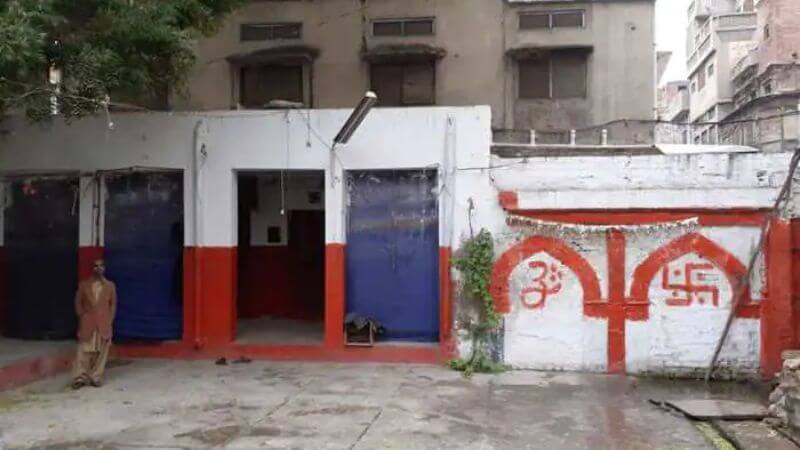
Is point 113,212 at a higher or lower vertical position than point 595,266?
higher

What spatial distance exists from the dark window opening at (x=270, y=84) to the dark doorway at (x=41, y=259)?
780 cm

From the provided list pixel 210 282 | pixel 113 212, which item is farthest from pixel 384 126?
pixel 113 212

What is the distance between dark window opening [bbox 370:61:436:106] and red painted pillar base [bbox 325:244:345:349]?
8.37 m

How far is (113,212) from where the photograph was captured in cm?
1166

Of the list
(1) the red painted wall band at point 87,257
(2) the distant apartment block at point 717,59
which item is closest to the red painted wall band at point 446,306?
(1) the red painted wall band at point 87,257

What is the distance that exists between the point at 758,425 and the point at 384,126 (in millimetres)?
6082

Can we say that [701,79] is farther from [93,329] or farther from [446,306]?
[93,329]

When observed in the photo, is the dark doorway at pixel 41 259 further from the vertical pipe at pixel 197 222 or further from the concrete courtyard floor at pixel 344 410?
the vertical pipe at pixel 197 222

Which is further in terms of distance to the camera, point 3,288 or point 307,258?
point 307,258

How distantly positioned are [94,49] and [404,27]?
37.1 feet

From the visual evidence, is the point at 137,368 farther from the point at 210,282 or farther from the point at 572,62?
the point at 572,62

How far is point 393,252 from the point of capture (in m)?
11.1

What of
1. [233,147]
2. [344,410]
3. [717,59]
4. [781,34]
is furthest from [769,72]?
[344,410]

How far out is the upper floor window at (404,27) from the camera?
1883cm
